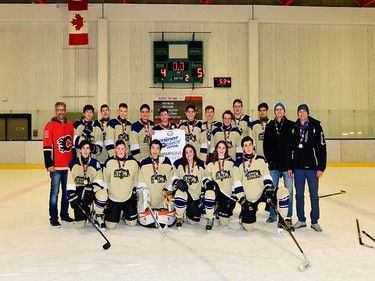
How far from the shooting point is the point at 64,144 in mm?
4340

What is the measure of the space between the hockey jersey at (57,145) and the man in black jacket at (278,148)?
2.39 meters

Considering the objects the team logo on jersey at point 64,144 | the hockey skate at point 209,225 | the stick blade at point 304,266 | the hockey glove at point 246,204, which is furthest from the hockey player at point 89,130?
the stick blade at point 304,266

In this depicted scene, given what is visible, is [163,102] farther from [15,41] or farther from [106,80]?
[15,41]

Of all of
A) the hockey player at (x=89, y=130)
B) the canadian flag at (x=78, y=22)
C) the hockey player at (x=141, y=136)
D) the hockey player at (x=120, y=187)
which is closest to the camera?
the hockey player at (x=120, y=187)

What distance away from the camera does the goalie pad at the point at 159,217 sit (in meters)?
4.06

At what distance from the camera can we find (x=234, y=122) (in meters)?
5.26

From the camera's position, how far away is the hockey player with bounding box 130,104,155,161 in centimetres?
530

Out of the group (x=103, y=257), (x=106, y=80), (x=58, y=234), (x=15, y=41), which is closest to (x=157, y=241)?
(x=103, y=257)

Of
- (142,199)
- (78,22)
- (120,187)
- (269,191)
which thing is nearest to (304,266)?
(269,191)

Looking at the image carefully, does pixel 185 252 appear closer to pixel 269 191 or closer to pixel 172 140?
pixel 269 191

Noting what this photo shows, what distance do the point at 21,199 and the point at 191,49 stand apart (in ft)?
27.2

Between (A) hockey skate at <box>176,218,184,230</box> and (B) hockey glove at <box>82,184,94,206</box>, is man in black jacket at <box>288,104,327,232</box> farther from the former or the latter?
(B) hockey glove at <box>82,184,94,206</box>

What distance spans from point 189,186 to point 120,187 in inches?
31.0

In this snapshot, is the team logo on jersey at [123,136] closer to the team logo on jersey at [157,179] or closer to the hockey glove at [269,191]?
the team logo on jersey at [157,179]
